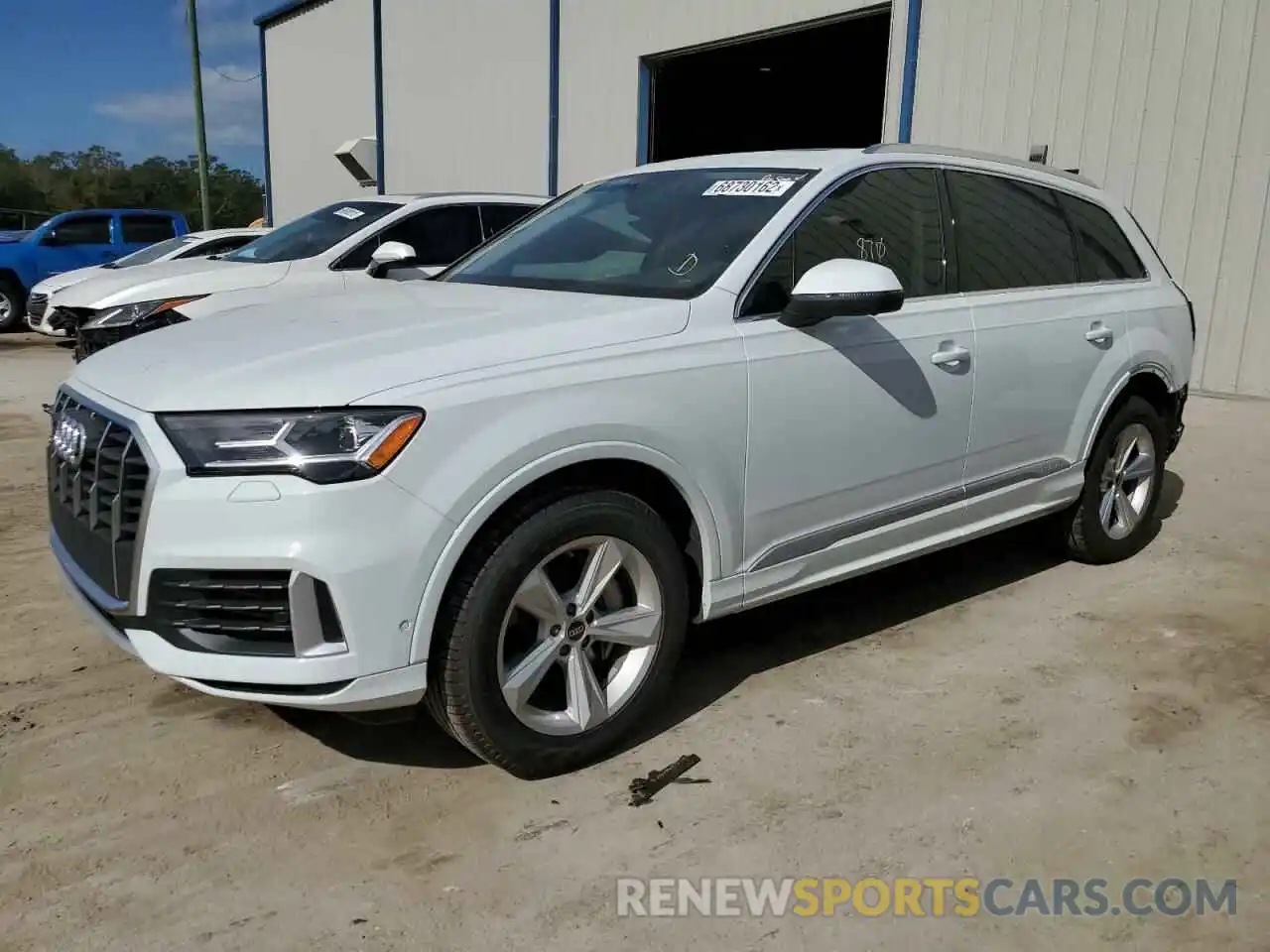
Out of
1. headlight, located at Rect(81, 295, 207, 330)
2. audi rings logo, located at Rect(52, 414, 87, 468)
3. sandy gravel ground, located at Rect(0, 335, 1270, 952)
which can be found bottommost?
sandy gravel ground, located at Rect(0, 335, 1270, 952)

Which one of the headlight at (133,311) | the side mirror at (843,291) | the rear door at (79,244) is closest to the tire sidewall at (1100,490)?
the side mirror at (843,291)

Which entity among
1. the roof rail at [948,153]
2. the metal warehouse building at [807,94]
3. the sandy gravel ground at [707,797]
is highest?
the metal warehouse building at [807,94]

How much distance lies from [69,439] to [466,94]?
49.1 ft

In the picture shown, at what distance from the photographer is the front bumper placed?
252cm

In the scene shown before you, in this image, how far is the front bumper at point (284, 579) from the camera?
2.52m

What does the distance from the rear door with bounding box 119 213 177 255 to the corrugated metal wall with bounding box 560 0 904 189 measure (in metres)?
6.49

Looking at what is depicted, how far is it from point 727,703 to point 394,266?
274 cm

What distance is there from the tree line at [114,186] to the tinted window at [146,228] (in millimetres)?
32638

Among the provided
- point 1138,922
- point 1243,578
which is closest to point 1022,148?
point 1243,578

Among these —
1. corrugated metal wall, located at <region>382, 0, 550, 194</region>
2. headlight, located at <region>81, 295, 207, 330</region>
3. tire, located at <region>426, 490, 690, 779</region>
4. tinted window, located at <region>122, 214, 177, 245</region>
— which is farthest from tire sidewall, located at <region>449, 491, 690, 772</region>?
tinted window, located at <region>122, 214, 177, 245</region>

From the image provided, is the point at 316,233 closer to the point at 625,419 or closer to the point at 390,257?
the point at 390,257

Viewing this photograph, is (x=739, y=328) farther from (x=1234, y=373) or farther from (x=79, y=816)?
(x=1234, y=373)

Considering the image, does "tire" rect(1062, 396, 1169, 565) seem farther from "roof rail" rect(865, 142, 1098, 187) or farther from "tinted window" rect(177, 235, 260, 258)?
"tinted window" rect(177, 235, 260, 258)

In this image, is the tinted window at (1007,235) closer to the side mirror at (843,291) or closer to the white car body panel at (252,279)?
the side mirror at (843,291)
